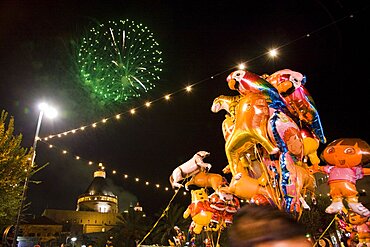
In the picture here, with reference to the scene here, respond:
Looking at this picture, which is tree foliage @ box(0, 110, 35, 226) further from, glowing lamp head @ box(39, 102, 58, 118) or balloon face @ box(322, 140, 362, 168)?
balloon face @ box(322, 140, 362, 168)

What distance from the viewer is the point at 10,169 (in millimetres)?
13227

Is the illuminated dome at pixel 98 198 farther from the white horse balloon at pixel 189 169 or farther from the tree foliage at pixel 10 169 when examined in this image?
the white horse balloon at pixel 189 169

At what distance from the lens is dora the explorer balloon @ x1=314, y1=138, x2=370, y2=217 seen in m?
6.31

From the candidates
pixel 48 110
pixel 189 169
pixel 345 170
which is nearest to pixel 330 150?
pixel 345 170

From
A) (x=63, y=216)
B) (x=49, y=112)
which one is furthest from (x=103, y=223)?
(x=49, y=112)

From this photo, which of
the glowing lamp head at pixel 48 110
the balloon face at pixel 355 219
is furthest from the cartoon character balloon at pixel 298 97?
the glowing lamp head at pixel 48 110

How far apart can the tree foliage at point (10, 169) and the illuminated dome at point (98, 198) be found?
63885 mm

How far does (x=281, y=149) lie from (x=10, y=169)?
11.7 meters

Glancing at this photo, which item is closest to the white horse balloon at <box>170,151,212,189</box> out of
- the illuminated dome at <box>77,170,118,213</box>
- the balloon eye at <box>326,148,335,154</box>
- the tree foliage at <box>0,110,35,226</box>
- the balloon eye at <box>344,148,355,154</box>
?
the balloon eye at <box>326,148,335,154</box>

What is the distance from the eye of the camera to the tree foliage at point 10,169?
13.0 m

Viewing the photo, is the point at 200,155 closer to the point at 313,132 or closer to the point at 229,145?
the point at 229,145

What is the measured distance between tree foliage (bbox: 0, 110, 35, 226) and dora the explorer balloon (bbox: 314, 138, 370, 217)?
11.2 m

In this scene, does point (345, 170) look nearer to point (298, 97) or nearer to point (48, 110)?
point (298, 97)

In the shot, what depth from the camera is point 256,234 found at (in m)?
1.45
